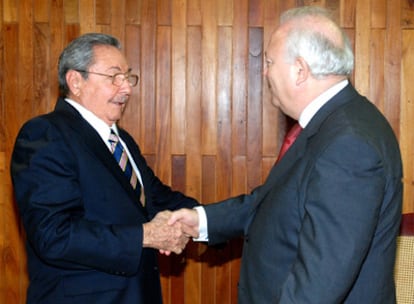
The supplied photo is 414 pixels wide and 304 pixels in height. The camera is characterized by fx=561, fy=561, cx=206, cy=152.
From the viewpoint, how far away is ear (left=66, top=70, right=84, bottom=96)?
2.33 metres

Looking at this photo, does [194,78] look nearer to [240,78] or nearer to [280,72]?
[240,78]

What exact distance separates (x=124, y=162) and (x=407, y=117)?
1.83 meters

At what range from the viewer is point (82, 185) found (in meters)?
2.12

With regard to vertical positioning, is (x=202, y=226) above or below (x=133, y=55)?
below

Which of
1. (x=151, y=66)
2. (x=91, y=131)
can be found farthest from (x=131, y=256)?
(x=151, y=66)

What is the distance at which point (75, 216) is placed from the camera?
2.08 metres

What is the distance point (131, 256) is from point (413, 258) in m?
1.15

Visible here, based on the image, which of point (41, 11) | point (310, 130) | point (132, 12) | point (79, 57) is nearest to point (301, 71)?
point (310, 130)

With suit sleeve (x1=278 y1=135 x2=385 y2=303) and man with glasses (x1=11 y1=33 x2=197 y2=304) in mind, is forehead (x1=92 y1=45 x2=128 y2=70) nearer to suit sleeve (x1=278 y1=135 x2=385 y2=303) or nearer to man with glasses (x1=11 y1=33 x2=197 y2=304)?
man with glasses (x1=11 y1=33 x2=197 y2=304)

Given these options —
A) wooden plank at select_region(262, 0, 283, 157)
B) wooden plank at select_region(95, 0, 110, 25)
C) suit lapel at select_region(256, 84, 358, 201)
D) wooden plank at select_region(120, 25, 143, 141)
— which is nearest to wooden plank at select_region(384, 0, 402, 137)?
wooden plank at select_region(262, 0, 283, 157)

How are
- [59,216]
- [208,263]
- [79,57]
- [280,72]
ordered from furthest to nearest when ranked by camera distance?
[208,263]
[79,57]
[59,216]
[280,72]

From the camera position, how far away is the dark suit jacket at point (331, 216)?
1433 millimetres

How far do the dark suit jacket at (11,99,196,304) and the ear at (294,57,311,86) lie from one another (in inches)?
33.9

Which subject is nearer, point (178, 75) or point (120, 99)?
point (120, 99)
